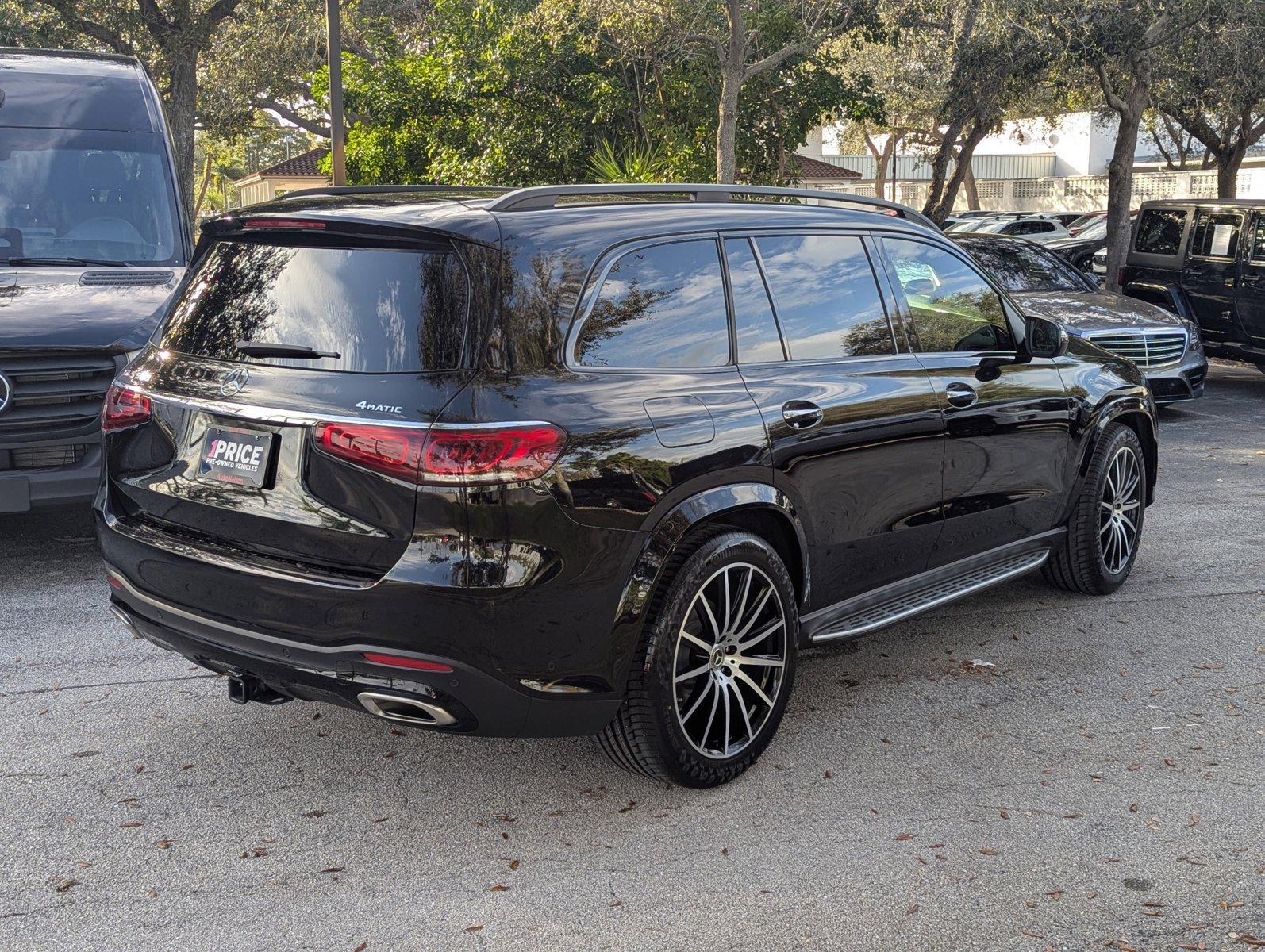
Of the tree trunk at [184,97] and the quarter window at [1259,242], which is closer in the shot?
the quarter window at [1259,242]

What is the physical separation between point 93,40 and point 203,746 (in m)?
24.1

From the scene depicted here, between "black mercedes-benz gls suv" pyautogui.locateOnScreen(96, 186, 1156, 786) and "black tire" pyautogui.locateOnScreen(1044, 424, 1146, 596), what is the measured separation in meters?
1.59

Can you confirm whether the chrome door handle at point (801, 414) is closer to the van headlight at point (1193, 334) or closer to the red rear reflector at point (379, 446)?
the red rear reflector at point (379, 446)

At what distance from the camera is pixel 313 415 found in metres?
3.80

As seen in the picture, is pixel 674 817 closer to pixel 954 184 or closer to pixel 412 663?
pixel 412 663

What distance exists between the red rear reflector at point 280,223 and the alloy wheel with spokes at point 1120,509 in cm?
406

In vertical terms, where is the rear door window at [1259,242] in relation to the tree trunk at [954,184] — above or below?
below

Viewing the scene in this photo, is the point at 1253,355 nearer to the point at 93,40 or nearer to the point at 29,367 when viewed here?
the point at 29,367

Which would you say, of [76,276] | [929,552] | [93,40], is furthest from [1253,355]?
[93,40]

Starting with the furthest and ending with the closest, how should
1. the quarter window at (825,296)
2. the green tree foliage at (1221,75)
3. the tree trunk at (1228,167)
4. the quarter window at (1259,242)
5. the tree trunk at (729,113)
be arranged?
the tree trunk at (1228,167) < the green tree foliage at (1221,75) < the tree trunk at (729,113) < the quarter window at (1259,242) < the quarter window at (825,296)

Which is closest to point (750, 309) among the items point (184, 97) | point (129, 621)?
point (129, 621)

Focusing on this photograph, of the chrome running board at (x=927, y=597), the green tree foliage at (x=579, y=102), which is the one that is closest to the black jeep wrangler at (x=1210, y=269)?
the green tree foliage at (x=579, y=102)

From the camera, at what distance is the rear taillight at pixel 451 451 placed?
12.0 ft

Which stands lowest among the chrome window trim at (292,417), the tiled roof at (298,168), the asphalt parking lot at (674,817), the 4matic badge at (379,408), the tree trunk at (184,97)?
the asphalt parking lot at (674,817)
